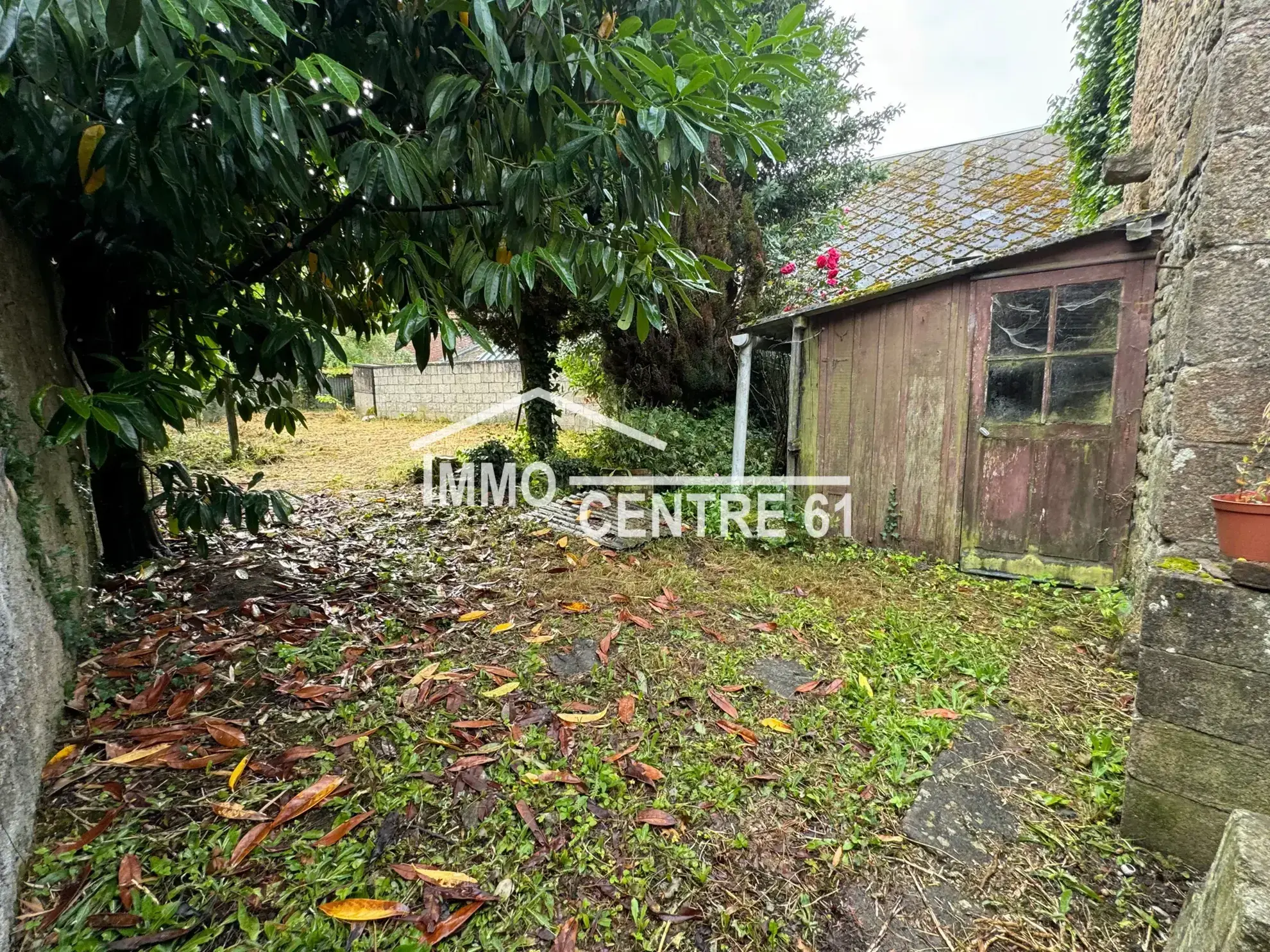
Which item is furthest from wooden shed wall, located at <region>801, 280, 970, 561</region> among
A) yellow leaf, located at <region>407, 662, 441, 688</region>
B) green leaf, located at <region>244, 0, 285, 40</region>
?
green leaf, located at <region>244, 0, 285, 40</region>

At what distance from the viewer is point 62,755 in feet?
4.84

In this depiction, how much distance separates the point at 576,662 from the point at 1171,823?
197 centimetres

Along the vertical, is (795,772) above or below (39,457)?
below

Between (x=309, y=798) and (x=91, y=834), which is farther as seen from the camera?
(x=309, y=798)

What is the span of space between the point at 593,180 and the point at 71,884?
245 centimetres

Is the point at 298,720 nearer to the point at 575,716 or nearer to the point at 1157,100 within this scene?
the point at 575,716

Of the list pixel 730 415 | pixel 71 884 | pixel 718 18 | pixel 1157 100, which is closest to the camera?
pixel 71 884

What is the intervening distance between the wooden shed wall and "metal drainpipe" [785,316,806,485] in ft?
0.22

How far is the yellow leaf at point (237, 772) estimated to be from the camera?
4.88 ft

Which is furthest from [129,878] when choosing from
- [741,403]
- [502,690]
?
[741,403]

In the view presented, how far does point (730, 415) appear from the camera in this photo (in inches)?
220

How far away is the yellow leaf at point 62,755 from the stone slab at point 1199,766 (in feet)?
9.86

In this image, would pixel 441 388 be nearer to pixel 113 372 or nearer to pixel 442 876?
pixel 113 372

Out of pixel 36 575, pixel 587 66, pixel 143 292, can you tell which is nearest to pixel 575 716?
pixel 36 575
